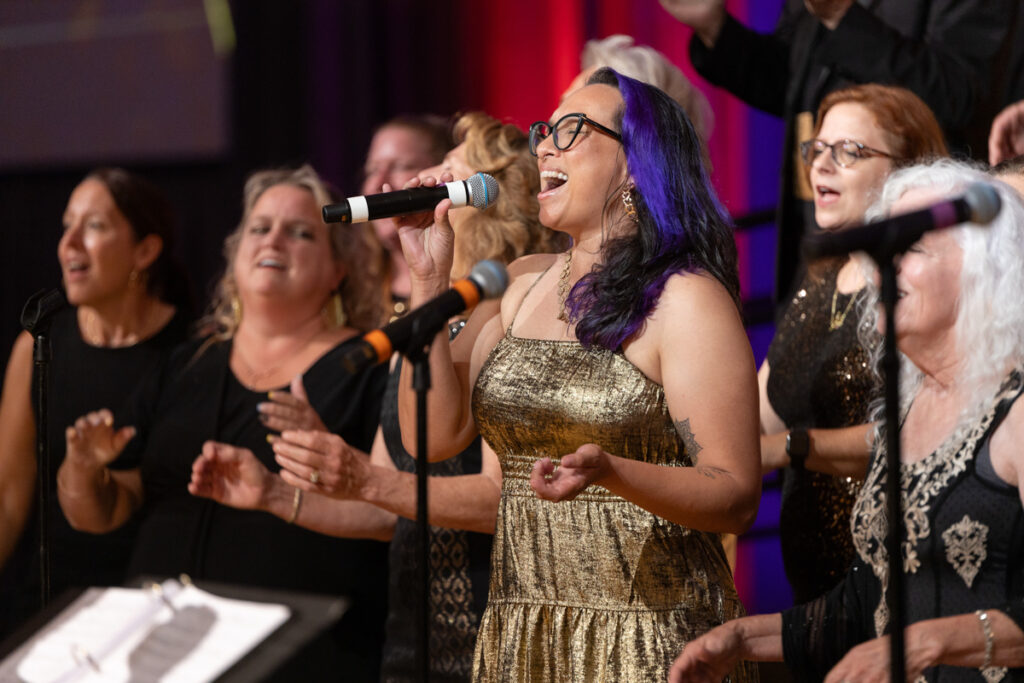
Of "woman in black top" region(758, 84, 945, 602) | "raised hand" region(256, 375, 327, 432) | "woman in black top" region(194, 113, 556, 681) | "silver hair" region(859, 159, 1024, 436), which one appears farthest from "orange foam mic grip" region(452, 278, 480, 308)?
"woman in black top" region(758, 84, 945, 602)

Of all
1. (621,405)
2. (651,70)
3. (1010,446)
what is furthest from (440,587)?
(651,70)

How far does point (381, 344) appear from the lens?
143 centimetres

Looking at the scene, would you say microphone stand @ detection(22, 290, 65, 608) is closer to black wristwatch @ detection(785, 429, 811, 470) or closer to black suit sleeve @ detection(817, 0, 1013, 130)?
black wristwatch @ detection(785, 429, 811, 470)

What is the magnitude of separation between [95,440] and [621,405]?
161 cm

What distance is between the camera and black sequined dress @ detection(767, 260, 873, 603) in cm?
236

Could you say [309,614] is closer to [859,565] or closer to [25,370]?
[859,565]

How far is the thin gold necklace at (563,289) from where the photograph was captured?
74.6 inches

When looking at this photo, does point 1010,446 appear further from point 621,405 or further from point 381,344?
point 381,344

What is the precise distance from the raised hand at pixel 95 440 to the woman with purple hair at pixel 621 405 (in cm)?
116

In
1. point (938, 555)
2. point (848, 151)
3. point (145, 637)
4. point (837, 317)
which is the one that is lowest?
point (145, 637)

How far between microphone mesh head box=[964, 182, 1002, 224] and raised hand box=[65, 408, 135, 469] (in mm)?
2049

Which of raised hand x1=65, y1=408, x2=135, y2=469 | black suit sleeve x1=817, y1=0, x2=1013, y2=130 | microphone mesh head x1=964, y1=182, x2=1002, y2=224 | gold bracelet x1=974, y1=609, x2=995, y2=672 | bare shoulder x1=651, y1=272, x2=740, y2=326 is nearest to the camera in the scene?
microphone mesh head x1=964, y1=182, x2=1002, y2=224

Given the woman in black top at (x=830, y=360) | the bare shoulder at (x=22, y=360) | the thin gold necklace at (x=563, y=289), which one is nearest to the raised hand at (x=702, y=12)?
the woman in black top at (x=830, y=360)

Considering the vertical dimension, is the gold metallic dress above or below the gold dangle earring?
below
